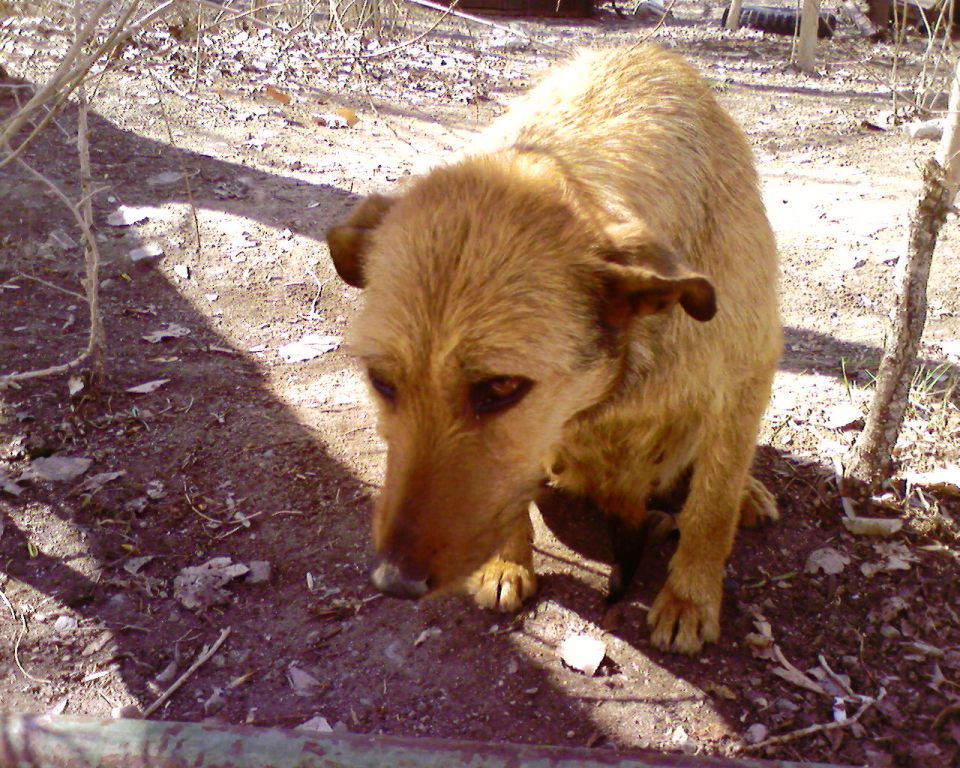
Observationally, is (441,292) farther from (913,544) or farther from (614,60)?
(913,544)

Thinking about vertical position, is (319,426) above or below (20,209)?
below

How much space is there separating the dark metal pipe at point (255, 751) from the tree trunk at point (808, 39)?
444 inches

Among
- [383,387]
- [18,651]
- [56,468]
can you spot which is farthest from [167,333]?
[383,387]

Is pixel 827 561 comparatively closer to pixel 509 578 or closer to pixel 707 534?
pixel 707 534

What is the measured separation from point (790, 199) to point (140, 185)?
5.36 meters

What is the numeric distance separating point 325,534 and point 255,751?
5.89 feet

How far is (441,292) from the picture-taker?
2.29 metres

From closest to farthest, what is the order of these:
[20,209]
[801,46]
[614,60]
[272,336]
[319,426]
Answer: [614,60] < [319,426] < [272,336] < [20,209] < [801,46]

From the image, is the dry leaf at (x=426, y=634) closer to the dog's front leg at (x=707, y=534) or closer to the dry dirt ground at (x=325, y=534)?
the dry dirt ground at (x=325, y=534)

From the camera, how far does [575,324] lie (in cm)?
242

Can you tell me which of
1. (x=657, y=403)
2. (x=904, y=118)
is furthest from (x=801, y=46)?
(x=657, y=403)

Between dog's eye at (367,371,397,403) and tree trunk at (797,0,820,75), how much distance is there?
35.1 ft

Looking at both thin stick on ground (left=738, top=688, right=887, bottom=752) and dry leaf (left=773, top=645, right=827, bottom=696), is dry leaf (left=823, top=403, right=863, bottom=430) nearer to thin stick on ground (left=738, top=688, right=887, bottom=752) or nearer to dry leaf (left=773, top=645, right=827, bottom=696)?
dry leaf (left=773, top=645, right=827, bottom=696)

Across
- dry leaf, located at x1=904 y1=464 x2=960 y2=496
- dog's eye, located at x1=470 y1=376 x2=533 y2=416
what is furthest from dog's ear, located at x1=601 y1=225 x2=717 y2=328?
dry leaf, located at x1=904 y1=464 x2=960 y2=496
